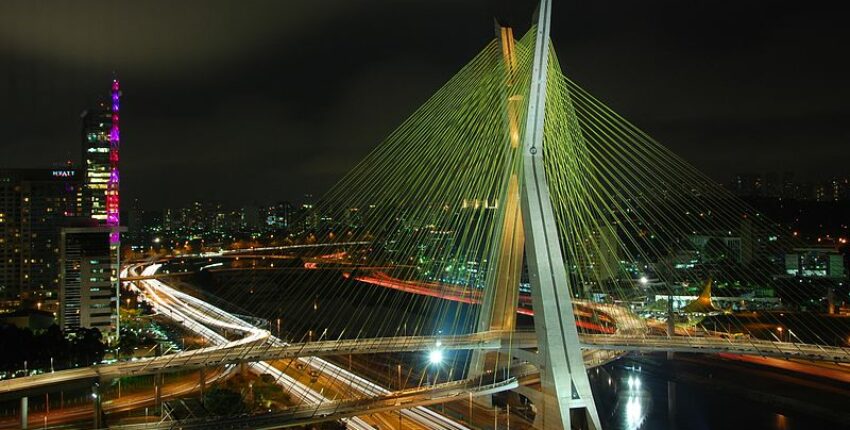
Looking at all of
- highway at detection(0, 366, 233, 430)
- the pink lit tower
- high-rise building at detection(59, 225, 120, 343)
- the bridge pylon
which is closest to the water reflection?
the bridge pylon

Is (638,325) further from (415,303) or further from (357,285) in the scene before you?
(357,285)

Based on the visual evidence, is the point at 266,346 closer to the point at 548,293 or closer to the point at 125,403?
the point at 125,403

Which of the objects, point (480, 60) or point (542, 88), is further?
point (480, 60)

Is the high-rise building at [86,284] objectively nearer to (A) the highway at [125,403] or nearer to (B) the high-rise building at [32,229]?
(A) the highway at [125,403]

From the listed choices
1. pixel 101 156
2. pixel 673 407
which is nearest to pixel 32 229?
pixel 101 156

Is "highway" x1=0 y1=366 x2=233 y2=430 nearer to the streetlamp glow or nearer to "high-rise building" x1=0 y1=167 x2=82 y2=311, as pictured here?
the streetlamp glow

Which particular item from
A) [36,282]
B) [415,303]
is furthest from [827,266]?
[36,282]

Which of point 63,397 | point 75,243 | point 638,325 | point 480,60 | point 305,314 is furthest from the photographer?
point 305,314
